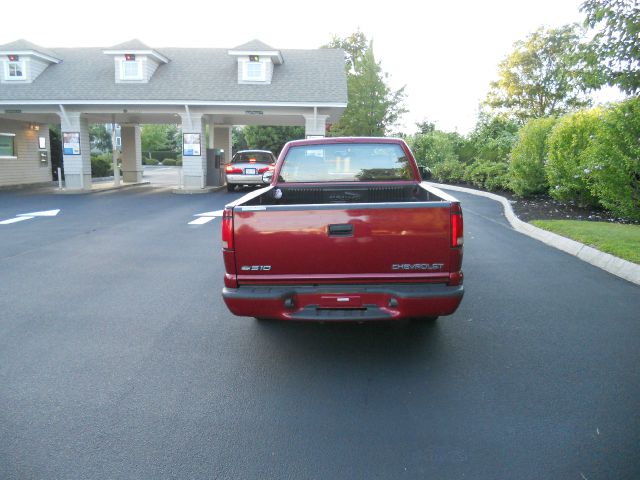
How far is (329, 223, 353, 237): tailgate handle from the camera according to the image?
157 inches

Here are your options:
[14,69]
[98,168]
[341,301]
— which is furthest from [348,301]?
[98,168]

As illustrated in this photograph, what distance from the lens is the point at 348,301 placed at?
4.07 metres

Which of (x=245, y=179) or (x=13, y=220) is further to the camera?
(x=245, y=179)

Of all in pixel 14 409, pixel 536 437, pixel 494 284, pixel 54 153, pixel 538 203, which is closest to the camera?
pixel 536 437

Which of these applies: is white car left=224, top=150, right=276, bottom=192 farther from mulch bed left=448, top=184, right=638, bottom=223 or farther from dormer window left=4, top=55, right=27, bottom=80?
dormer window left=4, top=55, right=27, bottom=80

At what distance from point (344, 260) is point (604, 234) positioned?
7.01m

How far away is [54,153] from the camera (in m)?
30.8

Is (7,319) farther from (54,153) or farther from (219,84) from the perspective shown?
(54,153)

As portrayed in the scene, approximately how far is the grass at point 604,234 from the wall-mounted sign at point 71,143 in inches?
767

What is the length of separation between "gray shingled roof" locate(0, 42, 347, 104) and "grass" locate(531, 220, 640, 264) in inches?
533

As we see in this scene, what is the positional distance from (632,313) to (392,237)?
335 cm

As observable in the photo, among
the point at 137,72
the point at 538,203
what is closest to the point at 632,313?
the point at 538,203

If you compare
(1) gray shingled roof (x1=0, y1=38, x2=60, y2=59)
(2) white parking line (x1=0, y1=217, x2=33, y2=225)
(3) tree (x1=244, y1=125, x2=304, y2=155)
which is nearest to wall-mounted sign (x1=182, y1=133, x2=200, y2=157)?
(1) gray shingled roof (x1=0, y1=38, x2=60, y2=59)

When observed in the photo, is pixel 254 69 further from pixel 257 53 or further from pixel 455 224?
pixel 455 224
